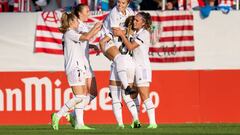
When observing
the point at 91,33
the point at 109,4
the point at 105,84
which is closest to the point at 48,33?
the point at 109,4

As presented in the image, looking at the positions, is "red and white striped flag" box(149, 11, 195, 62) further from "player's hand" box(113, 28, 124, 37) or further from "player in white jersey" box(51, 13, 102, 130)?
"player in white jersey" box(51, 13, 102, 130)

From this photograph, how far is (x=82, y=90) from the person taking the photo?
68.8ft

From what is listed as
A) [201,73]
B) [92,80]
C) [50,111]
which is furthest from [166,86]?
[92,80]

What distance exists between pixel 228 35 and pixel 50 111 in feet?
14.8

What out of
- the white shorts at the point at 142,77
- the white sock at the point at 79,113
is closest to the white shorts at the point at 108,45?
the white shorts at the point at 142,77

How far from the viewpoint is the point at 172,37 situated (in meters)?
26.7

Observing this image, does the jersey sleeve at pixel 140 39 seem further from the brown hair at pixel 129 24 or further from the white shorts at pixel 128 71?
the white shorts at pixel 128 71

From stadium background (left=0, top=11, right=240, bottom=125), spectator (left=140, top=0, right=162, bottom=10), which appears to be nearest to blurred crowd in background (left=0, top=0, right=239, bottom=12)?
A: spectator (left=140, top=0, right=162, bottom=10)

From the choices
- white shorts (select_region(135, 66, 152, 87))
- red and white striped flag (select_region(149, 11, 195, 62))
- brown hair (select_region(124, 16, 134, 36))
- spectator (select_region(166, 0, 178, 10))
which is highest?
spectator (select_region(166, 0, 178, 10))

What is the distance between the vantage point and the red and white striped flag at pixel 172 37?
26.6 meters

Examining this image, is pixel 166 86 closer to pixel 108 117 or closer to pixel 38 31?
pixel 108 117

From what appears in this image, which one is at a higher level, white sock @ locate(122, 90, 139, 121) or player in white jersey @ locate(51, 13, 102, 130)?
player in white jersey @ locate(51, 13, 102, 130)

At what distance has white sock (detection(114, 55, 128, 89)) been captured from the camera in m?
21.1

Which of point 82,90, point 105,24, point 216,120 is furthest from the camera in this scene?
point 216,120
